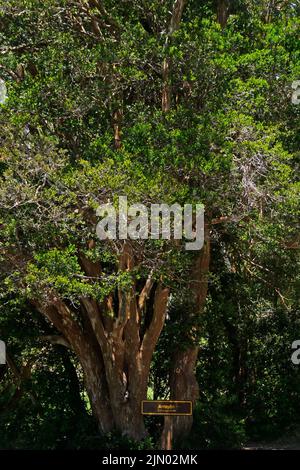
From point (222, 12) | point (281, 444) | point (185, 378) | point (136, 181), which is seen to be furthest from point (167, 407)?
point (222, 12)

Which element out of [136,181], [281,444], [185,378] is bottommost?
[281,444]

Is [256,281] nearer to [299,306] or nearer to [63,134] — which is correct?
[299,306]

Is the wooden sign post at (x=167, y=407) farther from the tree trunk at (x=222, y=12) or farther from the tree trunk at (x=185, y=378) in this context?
the tree trunk at (x=222, y=12)

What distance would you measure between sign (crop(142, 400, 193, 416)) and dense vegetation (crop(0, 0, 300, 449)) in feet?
5.79

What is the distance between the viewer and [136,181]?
1050 centimetres

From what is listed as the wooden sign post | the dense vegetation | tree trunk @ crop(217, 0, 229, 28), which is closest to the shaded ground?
the dense vegetation

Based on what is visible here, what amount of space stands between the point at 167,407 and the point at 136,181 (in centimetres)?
357

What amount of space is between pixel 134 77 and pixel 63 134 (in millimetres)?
1495

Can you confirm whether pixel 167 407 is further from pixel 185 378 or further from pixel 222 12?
pixel 222 12

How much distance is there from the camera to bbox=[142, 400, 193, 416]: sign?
1139 centimetres

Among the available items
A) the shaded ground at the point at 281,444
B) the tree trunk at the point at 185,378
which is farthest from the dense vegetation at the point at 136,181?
the shaded ground at the point at 281,444

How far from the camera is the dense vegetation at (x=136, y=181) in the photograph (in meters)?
10.8

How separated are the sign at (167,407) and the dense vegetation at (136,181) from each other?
1765 millimetres
